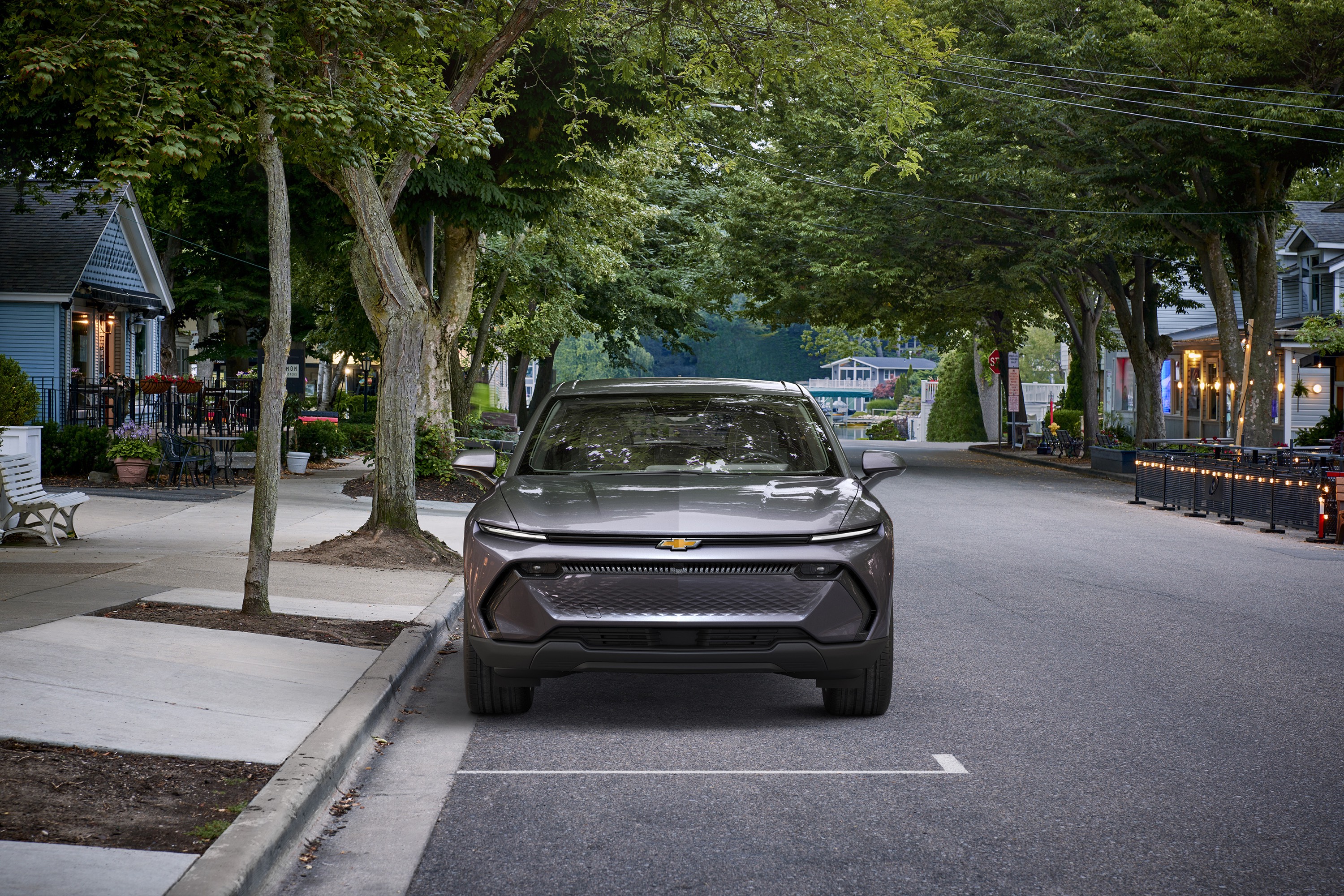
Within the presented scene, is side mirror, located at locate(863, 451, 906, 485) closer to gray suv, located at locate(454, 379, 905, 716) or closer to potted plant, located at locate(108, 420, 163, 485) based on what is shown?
gray suv, located at locate(454, 379, 905, 716)

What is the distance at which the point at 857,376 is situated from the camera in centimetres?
15762

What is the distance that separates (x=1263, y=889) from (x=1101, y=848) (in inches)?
22.2

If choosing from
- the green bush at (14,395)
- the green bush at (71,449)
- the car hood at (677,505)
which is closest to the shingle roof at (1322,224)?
the green bush at (71,449)

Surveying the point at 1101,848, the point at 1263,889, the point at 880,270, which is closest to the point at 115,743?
the point at 1101,848

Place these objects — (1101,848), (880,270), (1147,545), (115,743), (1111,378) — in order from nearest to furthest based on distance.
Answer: (1101,848) → (115,743) → (1147,545) → (880,270) → (1111,378)

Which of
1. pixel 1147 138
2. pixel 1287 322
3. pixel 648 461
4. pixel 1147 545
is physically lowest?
pixel 1147 545

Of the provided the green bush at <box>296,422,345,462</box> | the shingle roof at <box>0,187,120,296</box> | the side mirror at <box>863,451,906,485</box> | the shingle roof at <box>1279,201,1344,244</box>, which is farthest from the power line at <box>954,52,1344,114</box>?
the shingle roof at <box>0,187,120,296</box>

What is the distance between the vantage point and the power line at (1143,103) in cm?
2231

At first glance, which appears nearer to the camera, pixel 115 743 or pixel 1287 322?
pixel 115 743

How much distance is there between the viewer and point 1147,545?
15945 mm

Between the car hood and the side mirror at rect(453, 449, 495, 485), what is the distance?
592 millimetres

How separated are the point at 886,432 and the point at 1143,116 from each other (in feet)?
134

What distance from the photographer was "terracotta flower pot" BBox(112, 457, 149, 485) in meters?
20.7

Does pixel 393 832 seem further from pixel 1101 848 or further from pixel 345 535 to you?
pixel 345 535
